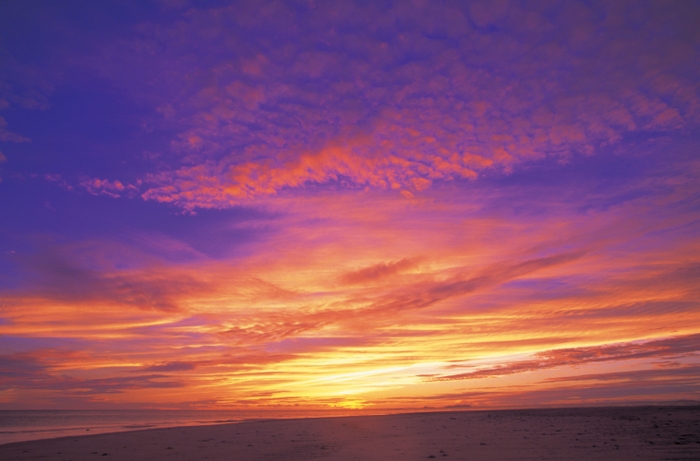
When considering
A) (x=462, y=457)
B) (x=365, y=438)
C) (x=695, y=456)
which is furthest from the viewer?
(x=365, y=438)

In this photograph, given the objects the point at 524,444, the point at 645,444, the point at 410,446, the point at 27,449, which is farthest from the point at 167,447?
the point at 645,444

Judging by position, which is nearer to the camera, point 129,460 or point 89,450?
point 129,460

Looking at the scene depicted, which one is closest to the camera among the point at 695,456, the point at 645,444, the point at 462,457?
the point at 695,456

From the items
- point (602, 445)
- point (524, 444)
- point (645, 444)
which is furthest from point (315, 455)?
point (645, 444)

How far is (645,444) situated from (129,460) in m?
20.8

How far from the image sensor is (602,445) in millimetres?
16797

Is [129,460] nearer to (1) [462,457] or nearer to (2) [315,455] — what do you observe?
(2) [315,455]

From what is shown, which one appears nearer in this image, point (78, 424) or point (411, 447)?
point (411, 447)

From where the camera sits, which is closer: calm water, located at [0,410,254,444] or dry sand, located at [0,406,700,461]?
dry sand, located at [0,406,700,461]

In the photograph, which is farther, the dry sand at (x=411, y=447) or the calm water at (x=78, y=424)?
the calm water at (x=78, y=424)

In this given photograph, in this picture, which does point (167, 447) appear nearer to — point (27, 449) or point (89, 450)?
point (89, 450)

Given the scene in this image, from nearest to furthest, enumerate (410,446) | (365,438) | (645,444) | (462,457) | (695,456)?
1. (695,456)
2. (462,457)
3. (645,444)
4. (410,446)
5. (365,438)

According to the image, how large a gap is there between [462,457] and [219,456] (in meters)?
9.82

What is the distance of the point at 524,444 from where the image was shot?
1759 centimetres
